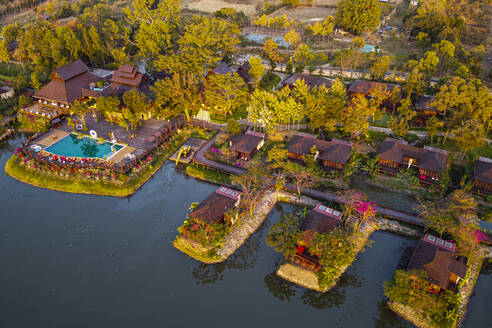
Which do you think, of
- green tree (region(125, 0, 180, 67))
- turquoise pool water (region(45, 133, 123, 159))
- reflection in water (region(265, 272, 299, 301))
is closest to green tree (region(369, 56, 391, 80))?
green tree (region(125, 0, 180, 67))

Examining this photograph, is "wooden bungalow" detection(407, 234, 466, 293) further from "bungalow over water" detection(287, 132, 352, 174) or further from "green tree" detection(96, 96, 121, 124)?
"green tree" detection(96, 96, 121, 124)

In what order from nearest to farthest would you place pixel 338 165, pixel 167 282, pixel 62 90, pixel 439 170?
1. pixel 167 282
2. pixel 439 170
3. pixel 338 165
4. pixel 62 90

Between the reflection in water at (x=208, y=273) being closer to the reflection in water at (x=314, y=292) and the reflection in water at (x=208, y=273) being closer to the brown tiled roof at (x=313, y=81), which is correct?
the reflection in water at (x=314, y=292)

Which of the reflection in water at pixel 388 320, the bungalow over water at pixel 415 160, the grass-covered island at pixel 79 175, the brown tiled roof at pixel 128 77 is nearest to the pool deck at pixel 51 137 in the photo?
the grass-covered island at pixel 79 175

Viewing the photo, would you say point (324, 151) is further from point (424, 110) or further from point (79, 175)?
point (79, 175)

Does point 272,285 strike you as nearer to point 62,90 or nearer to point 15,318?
point 15,318

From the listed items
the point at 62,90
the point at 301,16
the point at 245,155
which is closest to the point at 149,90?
the point at 62,90

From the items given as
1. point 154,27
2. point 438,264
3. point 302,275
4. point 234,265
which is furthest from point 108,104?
point 438,264
